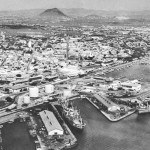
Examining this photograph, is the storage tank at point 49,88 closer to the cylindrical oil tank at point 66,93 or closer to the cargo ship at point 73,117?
the cylindrical oil tank at point 66,93

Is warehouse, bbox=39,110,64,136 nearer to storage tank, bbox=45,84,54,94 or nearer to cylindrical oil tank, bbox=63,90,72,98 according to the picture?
cylindrical oil tank, bbox=63,90,72,98

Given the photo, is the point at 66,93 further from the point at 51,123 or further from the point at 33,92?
the point at 51,123

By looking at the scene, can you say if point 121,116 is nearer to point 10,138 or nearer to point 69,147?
point 69,147

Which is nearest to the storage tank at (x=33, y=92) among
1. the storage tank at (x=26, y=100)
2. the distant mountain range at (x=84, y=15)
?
the storage tank at (x=26, y=100)

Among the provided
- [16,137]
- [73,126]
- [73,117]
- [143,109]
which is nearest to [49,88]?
[73,117]

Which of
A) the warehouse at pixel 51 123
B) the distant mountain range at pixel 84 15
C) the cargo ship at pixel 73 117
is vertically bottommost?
the distant mountain range at pixel 84 15

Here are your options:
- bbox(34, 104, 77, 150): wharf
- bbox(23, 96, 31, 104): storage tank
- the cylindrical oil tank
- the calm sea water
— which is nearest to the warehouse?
bbox(34, 104, 77, 150): wharf

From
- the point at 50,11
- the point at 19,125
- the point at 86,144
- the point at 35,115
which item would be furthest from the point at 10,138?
the point at 50,11
